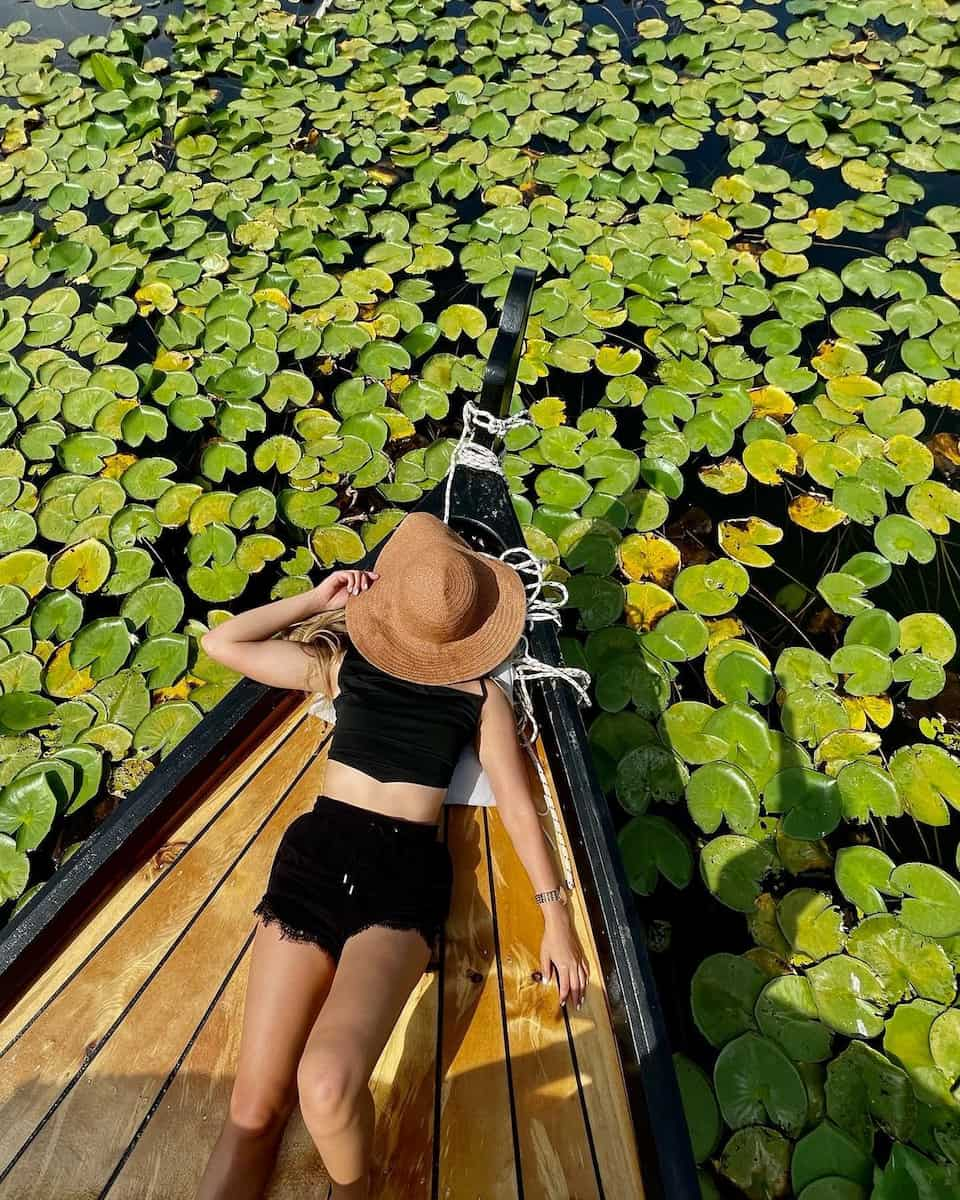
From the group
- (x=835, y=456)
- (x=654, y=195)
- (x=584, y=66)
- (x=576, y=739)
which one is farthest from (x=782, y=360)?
(x=584, y=66)

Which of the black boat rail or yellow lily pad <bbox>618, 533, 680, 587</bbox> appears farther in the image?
yellow lily pad <bbox>618, 533, 680, 587</bbox>

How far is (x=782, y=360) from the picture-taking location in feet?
10.3

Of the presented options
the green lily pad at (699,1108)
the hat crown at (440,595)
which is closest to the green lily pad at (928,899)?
the green lily pad at (699,1108)

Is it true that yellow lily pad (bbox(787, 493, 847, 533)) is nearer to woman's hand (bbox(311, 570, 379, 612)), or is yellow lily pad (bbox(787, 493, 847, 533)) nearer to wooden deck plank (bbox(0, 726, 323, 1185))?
woman's hand (bbox(311, 570, 379, 612))

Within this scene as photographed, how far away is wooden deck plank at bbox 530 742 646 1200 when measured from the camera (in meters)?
1.38

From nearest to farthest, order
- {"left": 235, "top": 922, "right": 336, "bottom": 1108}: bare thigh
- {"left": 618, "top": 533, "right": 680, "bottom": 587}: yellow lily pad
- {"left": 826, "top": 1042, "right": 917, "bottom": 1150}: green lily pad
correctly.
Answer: {"left": 235, "top": 922, "right": 336, "bottom": 1108}: bare thigh → {"left": 826, "top": 1042, "right": 917, "bottom": 1150}: green lily pad → {"left": 618, "top": 533, "right": 680, "bottom": 587}: yellow lily pad

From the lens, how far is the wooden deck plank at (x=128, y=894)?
4.91ft

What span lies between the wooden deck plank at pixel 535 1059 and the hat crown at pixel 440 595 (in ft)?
1.84

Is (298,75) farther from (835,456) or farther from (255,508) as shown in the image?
(835,456)

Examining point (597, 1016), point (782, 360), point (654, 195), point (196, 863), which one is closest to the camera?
point (597, 1016)

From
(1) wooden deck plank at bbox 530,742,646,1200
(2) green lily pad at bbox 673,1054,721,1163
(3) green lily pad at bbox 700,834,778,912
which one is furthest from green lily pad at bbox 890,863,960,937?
(1) wooden deck plank at bbox 530,742,646,1200

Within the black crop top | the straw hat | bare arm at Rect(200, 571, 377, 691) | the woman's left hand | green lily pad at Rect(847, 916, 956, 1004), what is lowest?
green lily pad at Rect(847, 916, 956, 1004)

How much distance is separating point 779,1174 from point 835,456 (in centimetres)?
223

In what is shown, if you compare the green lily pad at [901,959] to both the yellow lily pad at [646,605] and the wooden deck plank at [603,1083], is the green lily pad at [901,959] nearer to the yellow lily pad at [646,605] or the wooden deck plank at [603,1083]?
the wooden deck plank at [603,1083]
